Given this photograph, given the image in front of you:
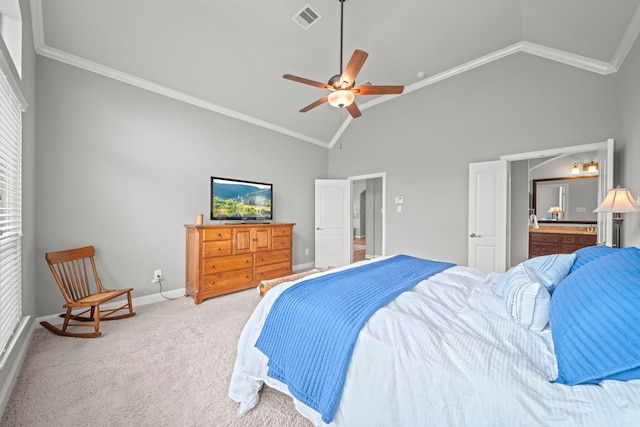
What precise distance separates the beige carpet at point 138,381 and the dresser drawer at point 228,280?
2.16ft

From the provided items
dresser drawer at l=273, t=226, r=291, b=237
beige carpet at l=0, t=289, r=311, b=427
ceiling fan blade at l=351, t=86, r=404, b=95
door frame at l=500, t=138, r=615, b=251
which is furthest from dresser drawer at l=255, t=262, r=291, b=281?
door frame at l=500, t=138, r=615, b=251

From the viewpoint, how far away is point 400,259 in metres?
2.61

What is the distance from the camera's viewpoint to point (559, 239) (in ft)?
13.9

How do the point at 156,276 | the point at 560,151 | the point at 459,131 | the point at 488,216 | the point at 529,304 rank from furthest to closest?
1. the point at 459,131
2. the point at 488,216
3. the point at 156,276
4. the point at 560,151
5. the point at 529,304

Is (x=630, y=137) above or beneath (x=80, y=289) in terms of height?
above

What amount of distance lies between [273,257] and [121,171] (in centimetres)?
231

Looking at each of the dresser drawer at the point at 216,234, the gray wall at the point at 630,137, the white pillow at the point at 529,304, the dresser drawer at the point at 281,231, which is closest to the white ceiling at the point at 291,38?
the gray wall at the point at 630,137

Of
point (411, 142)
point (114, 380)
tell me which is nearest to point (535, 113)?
point (411, 142)

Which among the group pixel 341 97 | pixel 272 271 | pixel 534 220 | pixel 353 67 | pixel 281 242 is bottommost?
pixel 272 271

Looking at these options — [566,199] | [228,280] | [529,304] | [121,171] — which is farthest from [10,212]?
[566,199]

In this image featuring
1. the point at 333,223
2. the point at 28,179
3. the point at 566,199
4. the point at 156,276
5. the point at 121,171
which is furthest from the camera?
the point at 333,223

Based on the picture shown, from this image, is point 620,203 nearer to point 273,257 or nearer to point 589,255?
point 589,255

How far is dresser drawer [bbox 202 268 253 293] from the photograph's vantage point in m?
3.31

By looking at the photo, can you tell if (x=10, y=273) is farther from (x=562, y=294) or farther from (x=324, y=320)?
(x=562, y=294)
